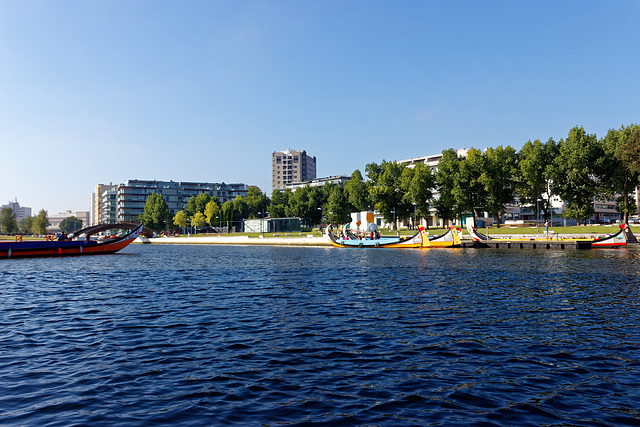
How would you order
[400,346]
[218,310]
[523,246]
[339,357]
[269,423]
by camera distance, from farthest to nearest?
[523,246] < [218,310] < [400,346] < [339,357] < [269,423]

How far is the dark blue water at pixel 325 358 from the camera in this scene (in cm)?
942

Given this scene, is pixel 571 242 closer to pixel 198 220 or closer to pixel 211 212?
pixel 211 212

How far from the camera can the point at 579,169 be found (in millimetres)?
94312

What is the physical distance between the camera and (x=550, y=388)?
35.0ft

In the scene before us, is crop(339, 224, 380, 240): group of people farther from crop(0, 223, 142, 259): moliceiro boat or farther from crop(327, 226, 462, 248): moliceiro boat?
crop(0, 223, 142, 259): moliceiro boat

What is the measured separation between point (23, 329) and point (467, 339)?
1776 centimetres

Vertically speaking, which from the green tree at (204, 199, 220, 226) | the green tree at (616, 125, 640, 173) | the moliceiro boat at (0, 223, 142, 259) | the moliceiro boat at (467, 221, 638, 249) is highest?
the green tree at (616, 125, 640, 173)

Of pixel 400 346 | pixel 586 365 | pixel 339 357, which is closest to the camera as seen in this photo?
pixel 586 365

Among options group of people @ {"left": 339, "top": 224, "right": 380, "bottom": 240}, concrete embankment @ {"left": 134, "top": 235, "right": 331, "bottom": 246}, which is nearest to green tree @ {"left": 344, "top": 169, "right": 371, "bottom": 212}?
concrete embankment @ {"left": 134, "top": 235, "right": 331, "bottom": 246}

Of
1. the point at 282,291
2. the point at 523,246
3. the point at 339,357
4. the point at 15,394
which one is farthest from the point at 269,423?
the point at 523,246

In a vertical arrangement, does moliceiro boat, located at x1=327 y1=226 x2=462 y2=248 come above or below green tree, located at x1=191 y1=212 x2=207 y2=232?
below

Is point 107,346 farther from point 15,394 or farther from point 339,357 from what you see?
point 339,357

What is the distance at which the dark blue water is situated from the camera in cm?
942

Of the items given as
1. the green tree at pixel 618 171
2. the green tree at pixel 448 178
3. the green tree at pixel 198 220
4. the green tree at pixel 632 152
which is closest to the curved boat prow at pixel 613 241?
the green tree at pixel 632 152
